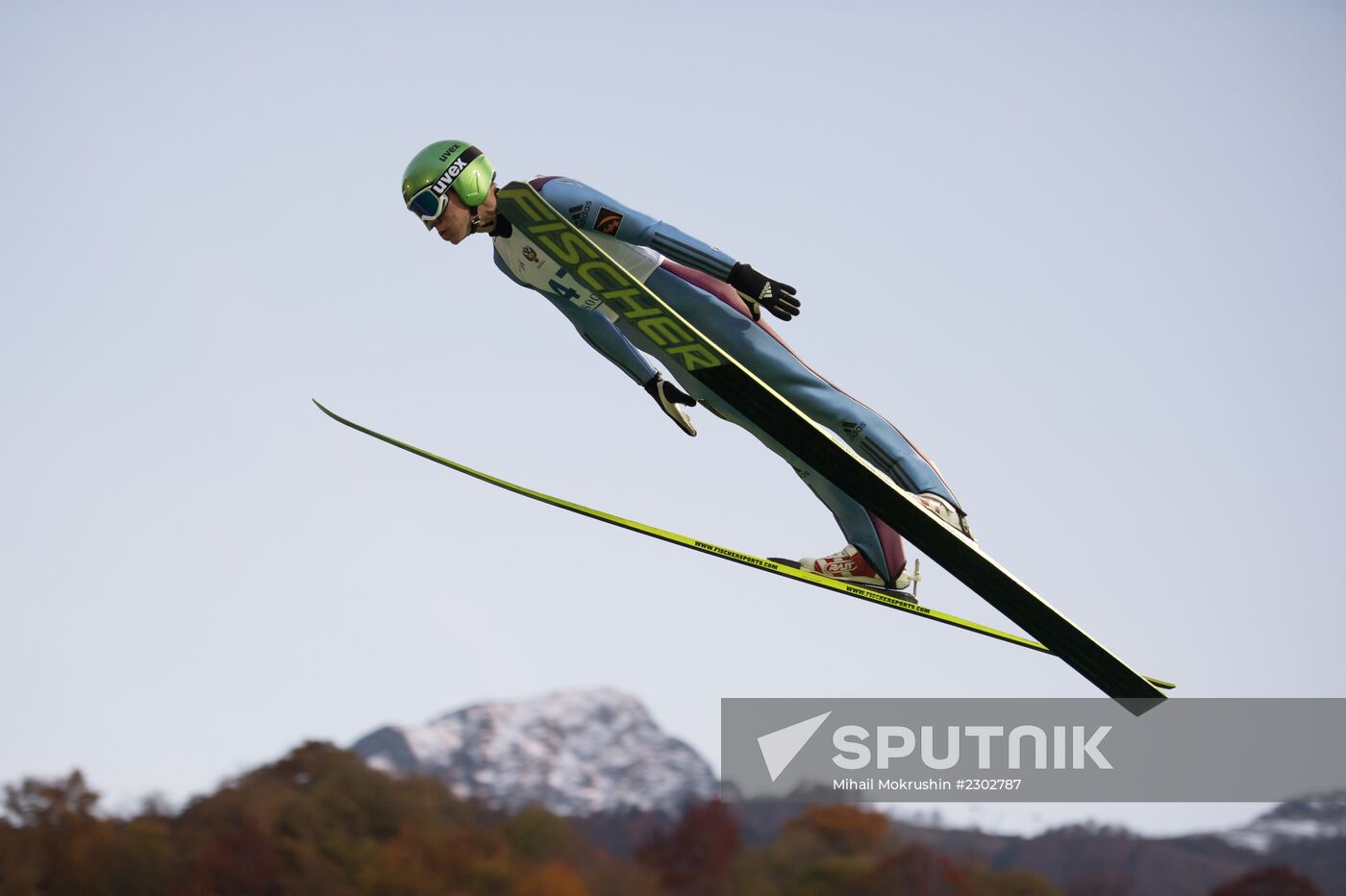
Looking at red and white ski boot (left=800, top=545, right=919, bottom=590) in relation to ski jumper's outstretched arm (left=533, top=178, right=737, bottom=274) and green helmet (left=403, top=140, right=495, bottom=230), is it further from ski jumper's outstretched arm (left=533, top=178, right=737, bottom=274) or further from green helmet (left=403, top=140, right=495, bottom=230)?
green helmet (left=403, top=140, right=495, bottom=230)

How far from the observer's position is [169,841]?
32.7ft

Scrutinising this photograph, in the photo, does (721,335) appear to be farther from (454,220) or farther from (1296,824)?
(1296,824)

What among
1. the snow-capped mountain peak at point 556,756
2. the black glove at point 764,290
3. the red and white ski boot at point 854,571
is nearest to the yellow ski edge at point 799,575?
the red and white ski boot at point 854,571

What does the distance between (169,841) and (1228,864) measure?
817 centimetres

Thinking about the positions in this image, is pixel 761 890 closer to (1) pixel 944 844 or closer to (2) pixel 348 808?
(1) pixel 944 844

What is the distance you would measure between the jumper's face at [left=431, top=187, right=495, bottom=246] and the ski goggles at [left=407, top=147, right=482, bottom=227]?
0.07 ft

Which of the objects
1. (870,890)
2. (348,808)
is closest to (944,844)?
(870,890)

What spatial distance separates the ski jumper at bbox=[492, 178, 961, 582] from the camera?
220 inches

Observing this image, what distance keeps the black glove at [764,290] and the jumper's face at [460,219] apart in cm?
115

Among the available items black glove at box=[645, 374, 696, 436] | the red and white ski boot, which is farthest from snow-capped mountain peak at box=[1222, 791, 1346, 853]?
black glove at box=[645, 374, 696, 436]

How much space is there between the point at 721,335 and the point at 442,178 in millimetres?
1378

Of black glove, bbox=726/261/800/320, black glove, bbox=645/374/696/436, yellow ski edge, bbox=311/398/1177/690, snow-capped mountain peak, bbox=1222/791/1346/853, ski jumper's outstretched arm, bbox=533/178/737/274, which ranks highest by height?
ski jumper's outstretched arm, bbox=533/178/737/274

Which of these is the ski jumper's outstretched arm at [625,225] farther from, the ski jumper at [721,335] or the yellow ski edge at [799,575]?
the yellow ski edge at [799,575]

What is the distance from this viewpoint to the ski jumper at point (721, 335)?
5.59 metres
